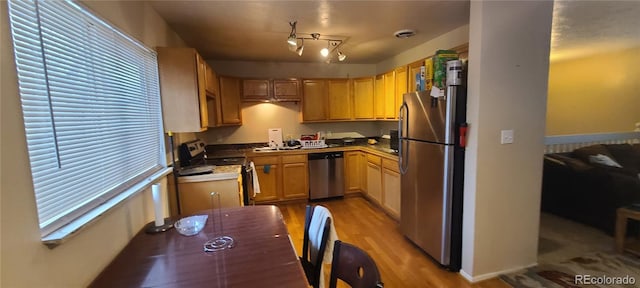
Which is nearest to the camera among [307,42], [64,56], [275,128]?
[64,56]

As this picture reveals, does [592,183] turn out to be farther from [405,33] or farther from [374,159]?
[405,33]

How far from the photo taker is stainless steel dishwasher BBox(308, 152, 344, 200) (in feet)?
14.2

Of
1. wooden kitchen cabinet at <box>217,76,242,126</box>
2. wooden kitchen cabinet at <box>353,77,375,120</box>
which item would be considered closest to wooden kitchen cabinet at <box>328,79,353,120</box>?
wooden kitchen cabinet at <box>353,77,375,120</box>

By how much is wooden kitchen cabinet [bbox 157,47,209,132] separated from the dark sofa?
4272 millimetres

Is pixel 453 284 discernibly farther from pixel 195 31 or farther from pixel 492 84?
pixel 195 31

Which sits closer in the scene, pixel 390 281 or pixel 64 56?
pixel 64 56

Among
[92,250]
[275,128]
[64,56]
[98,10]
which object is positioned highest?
[98,10]

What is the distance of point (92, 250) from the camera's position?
4.07ft

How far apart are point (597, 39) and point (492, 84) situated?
2928mm

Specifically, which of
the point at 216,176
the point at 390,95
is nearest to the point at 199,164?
the point at 216,176

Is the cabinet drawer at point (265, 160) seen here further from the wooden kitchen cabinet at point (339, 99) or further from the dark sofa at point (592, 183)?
the dark sofa at point (592, 183)

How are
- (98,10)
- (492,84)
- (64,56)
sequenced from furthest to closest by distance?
(492,84) → (98,10) → (64,56)

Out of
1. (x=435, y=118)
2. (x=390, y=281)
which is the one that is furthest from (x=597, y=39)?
(x=390, y=281)

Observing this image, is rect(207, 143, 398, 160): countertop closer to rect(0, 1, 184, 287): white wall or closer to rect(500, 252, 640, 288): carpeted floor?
rect(500, 252, 640, 288): carpeted floor
